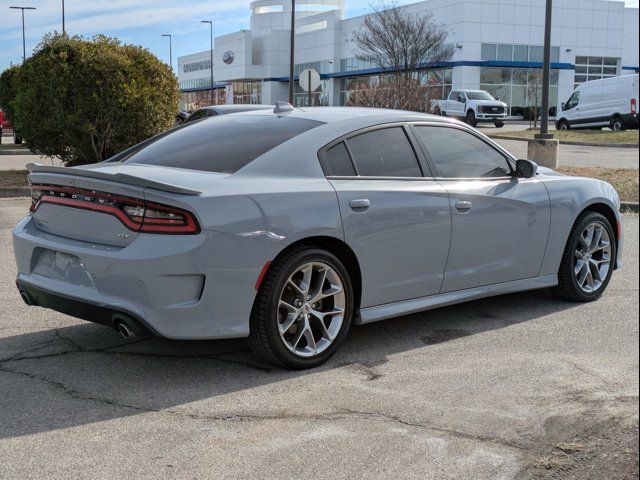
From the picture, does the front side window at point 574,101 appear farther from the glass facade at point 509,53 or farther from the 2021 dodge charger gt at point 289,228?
the 2021 dodge charger gt at point 289,228

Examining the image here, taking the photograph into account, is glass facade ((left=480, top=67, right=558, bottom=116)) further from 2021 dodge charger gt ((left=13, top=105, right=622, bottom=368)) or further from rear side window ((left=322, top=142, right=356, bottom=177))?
rear side window ((left=322, top=142, right=356, bottom=177))

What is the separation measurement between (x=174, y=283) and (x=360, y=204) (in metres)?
1.28

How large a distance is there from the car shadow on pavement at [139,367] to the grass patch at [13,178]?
1033cm

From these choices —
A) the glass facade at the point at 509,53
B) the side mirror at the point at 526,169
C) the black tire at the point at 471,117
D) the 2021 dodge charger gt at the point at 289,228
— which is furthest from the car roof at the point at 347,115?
Result: the glass facade at the point at 509,53

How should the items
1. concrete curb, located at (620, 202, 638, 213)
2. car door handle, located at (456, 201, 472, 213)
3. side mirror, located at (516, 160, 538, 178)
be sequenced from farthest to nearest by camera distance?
concrete curb, located at (620, 202, 638, 213), side mirror, located at (516, 160, 538, 178), car door handle, located at (456, 201, 472, 213)

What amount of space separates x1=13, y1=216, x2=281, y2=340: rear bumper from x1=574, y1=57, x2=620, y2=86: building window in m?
61.3

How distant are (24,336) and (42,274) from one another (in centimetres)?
81

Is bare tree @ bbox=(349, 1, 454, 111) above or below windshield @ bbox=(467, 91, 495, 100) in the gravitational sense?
above

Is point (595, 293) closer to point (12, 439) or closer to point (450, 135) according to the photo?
point (450, 135)

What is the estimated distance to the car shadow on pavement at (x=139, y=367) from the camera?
165 inches

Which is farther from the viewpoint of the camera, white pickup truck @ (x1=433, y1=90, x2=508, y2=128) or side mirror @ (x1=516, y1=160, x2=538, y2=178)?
white pickup truck @ (x1=433, y1=90, x2=508, y2=128)

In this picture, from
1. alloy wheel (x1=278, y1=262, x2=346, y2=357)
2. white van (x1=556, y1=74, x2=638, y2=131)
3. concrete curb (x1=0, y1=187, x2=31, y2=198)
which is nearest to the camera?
alloy wheel (x1=278, y1=262, x2=346, y2=357)

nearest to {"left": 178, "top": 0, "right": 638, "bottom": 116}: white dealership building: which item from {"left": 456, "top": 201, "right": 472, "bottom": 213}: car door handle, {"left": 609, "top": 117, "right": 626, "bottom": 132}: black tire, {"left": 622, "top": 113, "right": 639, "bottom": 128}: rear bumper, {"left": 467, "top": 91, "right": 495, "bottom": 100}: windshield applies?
{"left": 467, "top": 91, "right": 495, "bottom": 100}: windshield

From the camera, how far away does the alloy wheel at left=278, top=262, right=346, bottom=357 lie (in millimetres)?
4766
